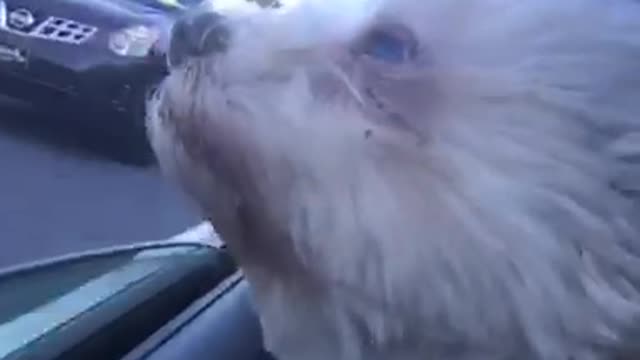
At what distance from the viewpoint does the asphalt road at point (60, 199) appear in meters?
4.46

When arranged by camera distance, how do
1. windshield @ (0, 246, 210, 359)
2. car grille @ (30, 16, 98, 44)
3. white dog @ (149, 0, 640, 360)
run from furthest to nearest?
car grille @ (30, 16, 98, 44), windshield @ (0, 246, 210, 359), white dog @ (149, 0, 640, 360)

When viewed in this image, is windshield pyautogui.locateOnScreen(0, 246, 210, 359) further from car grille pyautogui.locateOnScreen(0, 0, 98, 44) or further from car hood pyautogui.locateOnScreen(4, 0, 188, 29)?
car grille pyautogui.locateOnScreen(0, 0, 98, 44)

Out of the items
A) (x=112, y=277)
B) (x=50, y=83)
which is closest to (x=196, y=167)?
(x=112, y=277)

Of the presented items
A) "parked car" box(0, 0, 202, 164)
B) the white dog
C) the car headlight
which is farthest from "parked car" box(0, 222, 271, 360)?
"parked car" box(0, 0, 202, 164)

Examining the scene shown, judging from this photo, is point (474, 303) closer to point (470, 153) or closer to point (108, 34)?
point (470, 153)

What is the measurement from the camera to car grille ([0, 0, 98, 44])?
5742 mm

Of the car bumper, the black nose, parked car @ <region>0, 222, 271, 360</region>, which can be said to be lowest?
the car bumper

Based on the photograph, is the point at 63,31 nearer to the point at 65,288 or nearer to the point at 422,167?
the point at 65,288

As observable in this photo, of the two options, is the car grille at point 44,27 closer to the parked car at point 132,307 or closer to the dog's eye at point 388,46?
the parked car at point 132,307

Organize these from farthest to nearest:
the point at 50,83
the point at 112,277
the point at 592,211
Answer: the point at 50,83 < the point at 112,277 < the point at 592,211

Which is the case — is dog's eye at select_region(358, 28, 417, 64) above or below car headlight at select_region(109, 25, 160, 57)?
above

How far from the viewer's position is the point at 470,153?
126 centimetres

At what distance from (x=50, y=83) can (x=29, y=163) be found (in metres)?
0.46

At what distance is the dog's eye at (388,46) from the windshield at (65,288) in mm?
443
